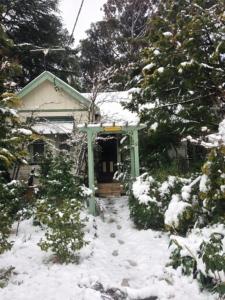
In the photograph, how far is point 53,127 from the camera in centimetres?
1475

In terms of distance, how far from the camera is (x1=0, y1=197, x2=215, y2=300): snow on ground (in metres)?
5.68

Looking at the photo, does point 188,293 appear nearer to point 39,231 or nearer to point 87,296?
point 87,296

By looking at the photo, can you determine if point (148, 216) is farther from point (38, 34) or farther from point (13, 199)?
point (38, 34)

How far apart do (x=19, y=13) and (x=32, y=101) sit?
1280 cm

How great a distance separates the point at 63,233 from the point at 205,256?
2.86 m

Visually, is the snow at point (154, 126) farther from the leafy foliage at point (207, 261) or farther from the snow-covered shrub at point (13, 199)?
the leafy foliage at point (207, 261)

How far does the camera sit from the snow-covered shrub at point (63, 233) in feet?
22.4

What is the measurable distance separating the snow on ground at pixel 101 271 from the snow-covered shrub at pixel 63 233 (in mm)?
241

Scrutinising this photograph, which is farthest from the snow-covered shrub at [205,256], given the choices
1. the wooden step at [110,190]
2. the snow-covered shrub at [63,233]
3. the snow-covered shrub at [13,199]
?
the wooden step at [110,190]

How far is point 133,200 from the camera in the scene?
10070 mm

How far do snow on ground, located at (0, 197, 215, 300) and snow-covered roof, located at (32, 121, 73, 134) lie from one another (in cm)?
591

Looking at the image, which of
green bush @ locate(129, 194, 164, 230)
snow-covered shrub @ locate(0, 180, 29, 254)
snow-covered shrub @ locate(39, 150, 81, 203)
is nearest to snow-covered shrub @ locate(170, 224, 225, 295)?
green bush @ locate(129, 194, 164, 230)

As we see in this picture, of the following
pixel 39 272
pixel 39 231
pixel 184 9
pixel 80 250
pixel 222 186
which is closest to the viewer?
pixel 222 186

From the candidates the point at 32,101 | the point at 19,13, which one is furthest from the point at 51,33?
the point at 32,101
